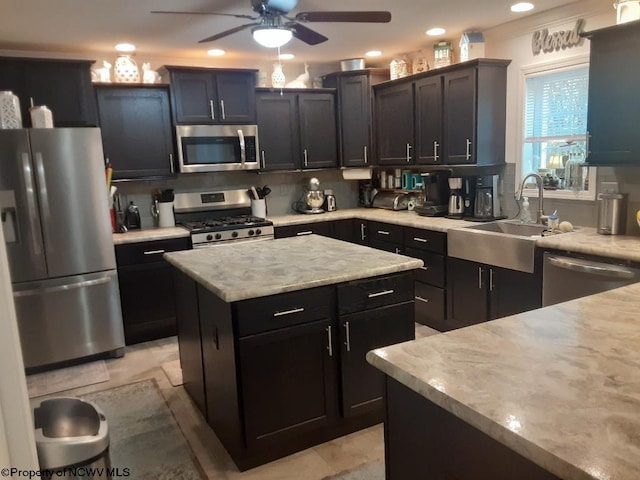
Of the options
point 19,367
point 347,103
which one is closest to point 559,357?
point 19,367

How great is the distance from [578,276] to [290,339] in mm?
1811

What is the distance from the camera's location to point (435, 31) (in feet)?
13.7

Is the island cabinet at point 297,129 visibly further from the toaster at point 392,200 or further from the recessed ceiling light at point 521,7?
the recessed ceiling light at point 521,7

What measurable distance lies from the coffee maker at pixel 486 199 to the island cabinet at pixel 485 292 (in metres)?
0.61

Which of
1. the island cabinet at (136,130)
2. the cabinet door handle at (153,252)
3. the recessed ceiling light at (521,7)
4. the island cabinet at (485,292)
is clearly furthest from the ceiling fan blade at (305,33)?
the cabinet door handle at (153,252)

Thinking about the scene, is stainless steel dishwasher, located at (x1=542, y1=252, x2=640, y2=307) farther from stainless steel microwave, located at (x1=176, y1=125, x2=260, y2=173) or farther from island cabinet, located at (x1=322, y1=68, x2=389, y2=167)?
stainless steel microwave, located at (x1=176, y1=125, x2=260, y2=173)

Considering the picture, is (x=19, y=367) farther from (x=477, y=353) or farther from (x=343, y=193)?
(x=343, y=193)

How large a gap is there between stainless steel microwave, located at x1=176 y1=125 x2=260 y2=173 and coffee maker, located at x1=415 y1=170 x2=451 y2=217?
5.47ft

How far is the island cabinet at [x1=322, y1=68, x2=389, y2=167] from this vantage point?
5.20 meters

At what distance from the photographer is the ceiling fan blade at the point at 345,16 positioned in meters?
2.83

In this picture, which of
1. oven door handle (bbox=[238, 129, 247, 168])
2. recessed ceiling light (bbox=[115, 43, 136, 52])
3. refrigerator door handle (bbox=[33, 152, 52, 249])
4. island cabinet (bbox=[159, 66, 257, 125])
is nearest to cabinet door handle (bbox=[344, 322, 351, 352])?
refrigerator door handle (bbox=[33, 152, 52, 249])

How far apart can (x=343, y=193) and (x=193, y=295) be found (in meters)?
3.34

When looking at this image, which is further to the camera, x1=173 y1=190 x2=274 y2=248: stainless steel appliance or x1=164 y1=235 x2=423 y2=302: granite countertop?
x1=173 y1=190 x2=274 y2=248: stainless steel appliance

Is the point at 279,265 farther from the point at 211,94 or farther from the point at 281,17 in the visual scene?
the point at 211,94
